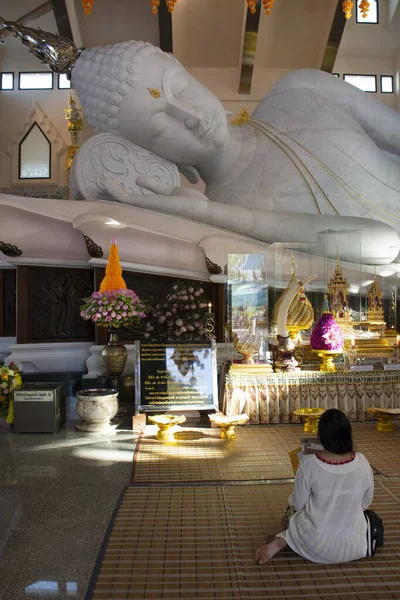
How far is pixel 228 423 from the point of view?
3342 millimetres

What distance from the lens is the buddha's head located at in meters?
5.08

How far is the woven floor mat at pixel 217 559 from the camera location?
167cm

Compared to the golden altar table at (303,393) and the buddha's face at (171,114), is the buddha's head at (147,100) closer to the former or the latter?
the buddha's face at (171,114)

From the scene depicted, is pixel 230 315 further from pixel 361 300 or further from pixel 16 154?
Result: pixel 16 154

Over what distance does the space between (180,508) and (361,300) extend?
2.76 m

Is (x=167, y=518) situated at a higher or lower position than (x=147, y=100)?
lower

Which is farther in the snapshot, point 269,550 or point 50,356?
point 50,356

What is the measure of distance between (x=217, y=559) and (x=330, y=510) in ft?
1.39

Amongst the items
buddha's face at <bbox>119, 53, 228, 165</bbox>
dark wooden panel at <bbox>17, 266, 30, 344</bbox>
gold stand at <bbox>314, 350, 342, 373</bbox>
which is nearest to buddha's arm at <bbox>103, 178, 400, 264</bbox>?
buddha's face at <bbox>119, 53, 228, 165</bbox>

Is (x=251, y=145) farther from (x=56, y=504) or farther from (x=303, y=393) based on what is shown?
(x=56, y=504)

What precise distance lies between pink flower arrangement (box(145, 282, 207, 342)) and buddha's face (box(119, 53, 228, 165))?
65.7 inches

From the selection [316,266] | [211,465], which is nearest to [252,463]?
[211,465]

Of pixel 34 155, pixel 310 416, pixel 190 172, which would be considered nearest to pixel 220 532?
pixel 310 416

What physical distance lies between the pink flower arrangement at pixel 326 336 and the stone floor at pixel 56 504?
4.44 ft
